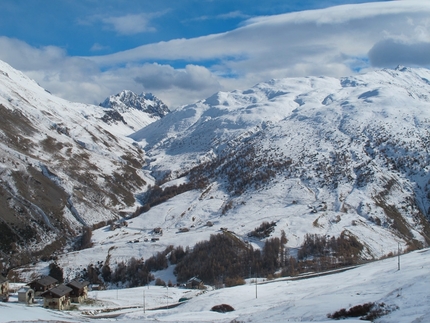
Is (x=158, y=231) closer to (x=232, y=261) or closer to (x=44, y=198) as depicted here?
(x=232, y=261)

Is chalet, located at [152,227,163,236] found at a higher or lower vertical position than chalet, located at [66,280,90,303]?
higher

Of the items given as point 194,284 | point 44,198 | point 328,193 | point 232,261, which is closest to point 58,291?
point 194,284

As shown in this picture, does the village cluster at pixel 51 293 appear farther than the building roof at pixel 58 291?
No

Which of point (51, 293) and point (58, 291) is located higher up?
point (58, 291)

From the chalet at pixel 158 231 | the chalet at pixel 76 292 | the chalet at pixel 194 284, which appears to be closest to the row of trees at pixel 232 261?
the chalet at pixel 194 284

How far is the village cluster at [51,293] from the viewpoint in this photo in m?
62.5

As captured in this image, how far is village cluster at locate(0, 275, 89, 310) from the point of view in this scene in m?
62.5

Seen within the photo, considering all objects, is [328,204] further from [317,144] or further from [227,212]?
[317,144]

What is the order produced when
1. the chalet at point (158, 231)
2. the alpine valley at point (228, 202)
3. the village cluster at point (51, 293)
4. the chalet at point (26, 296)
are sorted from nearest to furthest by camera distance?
1. the village cluster at point (51, 293)
2. the chalet at point (26, 296)
3. the alpine valley at point (228, 202)
4. the chalet at point (158, 231)

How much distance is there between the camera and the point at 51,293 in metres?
62.9

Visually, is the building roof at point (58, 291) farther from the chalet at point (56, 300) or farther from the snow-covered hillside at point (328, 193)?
the snow-covered hillside at point (328, 193)

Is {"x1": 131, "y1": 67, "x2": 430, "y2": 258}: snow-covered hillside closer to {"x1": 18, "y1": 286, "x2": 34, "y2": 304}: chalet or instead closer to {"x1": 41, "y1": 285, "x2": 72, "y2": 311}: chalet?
{"x1": 41, "y1": 285, "x2": 72, "y2": 311}: chalet

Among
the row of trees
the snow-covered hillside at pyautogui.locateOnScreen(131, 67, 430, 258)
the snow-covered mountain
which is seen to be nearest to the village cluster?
the row of trees

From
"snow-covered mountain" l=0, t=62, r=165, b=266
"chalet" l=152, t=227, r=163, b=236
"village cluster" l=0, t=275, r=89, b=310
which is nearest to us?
"village cluster" l=0, t=275, r=89, b=310
